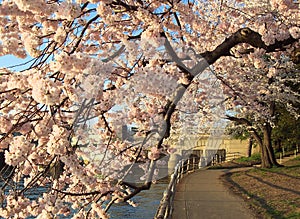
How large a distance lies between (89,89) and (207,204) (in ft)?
27.2

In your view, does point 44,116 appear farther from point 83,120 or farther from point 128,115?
point 128,115

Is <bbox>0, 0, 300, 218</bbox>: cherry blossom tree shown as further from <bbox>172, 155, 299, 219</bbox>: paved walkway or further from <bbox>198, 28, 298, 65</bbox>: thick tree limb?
<bbox>172, 155, 299, 219</bbox>: paved walkway

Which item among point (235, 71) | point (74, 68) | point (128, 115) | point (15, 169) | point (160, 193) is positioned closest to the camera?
point (74, 68)

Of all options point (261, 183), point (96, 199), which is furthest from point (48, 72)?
point (261, 183)

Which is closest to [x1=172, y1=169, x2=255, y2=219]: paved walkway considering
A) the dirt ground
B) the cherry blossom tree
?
the dirt ground

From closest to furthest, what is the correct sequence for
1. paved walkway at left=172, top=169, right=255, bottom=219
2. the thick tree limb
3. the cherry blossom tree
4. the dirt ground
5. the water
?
the cherry blossom tree → the thick tree limb → paved walkway at left=172, top=169, right=255, bottom=219 → the dirt ground → the water

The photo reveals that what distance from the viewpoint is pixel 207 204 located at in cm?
1084

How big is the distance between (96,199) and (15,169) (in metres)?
1.40

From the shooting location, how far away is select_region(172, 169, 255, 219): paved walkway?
30.5ft

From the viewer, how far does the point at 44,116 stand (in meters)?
4.01

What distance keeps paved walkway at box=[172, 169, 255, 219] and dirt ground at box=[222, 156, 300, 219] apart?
1.23 ft

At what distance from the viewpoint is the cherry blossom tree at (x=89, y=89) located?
3.44 m

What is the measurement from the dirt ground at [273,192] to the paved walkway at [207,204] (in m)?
0.37

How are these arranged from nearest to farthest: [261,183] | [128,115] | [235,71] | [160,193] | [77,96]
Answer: [77,96]
[128,115]
[235,71]
[261,183]
[160,193]
